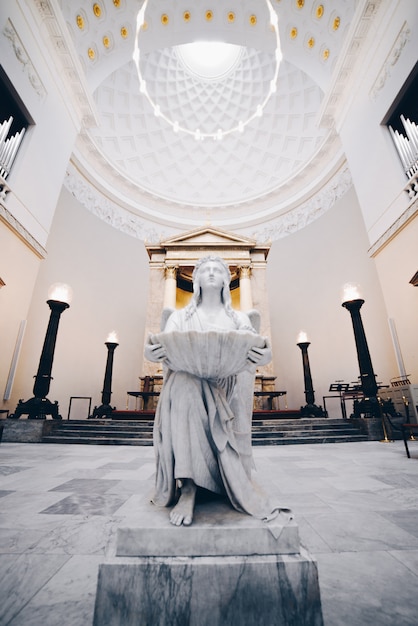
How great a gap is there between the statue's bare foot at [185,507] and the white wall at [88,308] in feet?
27.1

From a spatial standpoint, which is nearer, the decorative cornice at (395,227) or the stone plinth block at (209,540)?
the stone plinth block at (209,540)

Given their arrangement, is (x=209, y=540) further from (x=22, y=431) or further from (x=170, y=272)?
(x=170, y=272)

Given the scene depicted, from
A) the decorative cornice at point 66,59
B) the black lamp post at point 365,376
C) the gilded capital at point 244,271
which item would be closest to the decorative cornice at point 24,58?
the decorative cornice at point 66,59

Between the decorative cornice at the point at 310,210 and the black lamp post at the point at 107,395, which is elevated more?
the decorative cornice at the point at 310,210

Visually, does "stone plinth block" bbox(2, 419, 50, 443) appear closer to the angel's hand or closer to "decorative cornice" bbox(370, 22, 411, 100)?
the angel's hand

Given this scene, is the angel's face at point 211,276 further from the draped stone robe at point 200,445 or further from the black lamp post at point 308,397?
the black lamp post at point 308,397

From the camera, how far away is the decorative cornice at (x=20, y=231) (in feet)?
20.7

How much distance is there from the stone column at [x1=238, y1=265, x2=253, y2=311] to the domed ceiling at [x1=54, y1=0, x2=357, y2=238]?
494cm

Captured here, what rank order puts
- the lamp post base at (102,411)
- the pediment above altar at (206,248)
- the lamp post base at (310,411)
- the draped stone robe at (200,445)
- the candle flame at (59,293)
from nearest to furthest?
the draped stone robe at (200,445) → the candle flame at (59,293) → the lamp post base at (310,411) → the lamp post base at (102,411) → the pediment above altar at (206,248)

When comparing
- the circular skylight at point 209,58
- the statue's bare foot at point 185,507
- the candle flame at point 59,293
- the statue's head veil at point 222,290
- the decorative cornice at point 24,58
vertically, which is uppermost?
the circular skylight at point 209,58

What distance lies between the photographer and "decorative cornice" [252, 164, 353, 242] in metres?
11.7

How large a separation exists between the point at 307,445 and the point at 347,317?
6.39 meters

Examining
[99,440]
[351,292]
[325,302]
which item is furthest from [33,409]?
[325,302]

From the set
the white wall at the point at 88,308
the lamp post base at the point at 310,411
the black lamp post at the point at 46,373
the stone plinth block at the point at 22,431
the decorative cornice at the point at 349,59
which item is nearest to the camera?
the stone plinth block at the point at 22,431
